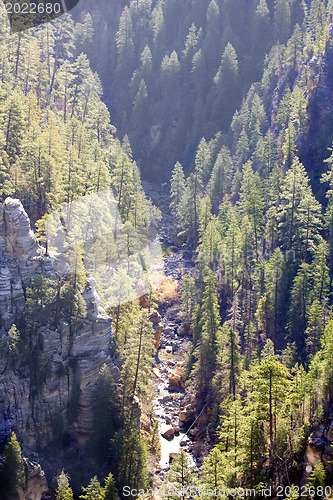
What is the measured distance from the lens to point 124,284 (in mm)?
58500

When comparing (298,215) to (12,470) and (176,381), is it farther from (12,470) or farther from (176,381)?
(12,470)

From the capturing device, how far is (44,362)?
169ft

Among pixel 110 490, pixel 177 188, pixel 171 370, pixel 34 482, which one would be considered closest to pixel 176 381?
pixel 171 370

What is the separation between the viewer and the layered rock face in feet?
164

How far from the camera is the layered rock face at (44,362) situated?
164ft

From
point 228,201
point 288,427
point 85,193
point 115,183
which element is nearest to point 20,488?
point 288,427

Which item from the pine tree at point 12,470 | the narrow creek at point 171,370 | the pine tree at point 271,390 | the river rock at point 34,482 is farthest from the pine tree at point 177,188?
the pine tree at point 271,390

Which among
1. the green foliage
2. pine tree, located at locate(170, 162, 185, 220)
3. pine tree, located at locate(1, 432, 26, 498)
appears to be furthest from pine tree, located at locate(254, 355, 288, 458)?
pine tree, located at locate(170, 162, 185, 220)

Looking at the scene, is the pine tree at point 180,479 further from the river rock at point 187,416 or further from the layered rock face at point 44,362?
Result: the river rock at point 187,416

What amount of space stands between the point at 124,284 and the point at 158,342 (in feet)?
45.3

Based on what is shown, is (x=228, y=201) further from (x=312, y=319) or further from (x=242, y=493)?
(x=242, y=493)

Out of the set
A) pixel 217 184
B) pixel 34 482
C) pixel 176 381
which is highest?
pixel 217 184

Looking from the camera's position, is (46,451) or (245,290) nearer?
(46,451)

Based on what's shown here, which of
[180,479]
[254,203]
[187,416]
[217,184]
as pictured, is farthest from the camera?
[217,184]
